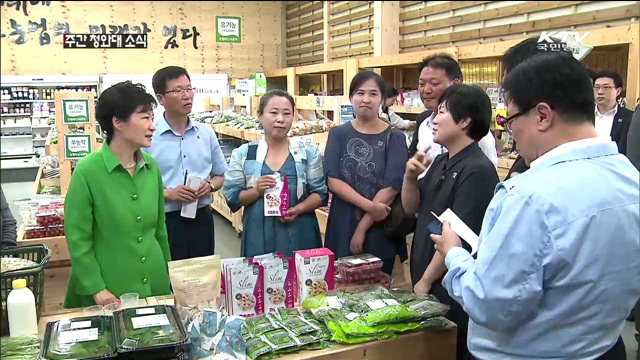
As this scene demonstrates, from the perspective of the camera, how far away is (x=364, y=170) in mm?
2973

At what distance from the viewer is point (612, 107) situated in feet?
16.5

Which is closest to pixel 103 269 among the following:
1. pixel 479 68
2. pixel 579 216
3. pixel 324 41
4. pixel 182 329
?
pixel 182 329

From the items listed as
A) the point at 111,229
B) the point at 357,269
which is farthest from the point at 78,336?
the point at 357,269

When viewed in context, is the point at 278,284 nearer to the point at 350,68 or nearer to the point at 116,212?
the point at 116,212

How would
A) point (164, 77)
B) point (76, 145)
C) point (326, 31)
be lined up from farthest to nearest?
point (326, 31)
point (76, 145)
point (164, 77)

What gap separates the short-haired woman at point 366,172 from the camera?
2.94 meters

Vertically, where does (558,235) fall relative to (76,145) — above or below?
below

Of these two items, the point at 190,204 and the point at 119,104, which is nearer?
the point at 119,104

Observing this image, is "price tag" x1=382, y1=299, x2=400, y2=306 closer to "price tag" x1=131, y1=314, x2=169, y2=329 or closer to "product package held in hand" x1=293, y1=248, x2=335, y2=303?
"product package held in hand" x1=293, y1=248, x2=335, y2=303

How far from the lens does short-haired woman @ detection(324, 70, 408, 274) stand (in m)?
2.94

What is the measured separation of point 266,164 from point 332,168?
38 centimetres

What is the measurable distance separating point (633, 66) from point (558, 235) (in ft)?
10.8

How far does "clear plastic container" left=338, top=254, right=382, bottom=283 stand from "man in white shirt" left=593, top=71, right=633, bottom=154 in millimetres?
3411

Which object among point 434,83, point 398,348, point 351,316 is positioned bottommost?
point 398,348
